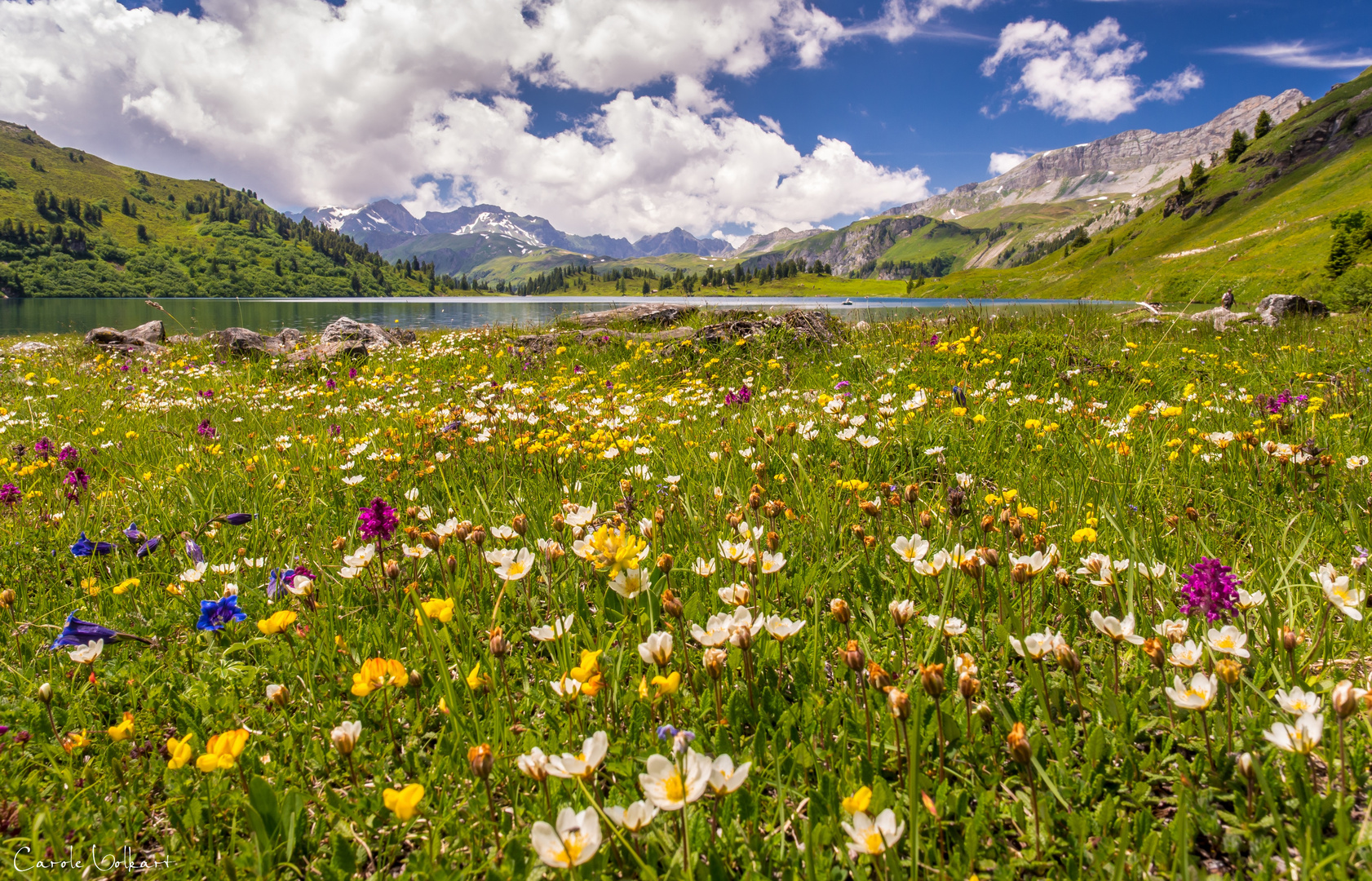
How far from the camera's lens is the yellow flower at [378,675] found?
1.60 m

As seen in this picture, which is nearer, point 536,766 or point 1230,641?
point 536,766

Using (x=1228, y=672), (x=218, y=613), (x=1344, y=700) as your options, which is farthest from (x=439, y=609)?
(x=1344, y=700)

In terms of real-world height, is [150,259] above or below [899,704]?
above

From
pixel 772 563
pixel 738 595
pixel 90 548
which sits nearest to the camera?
pixel 738 595

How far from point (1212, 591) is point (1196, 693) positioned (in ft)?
1.91

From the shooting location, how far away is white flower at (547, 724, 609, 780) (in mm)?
1261

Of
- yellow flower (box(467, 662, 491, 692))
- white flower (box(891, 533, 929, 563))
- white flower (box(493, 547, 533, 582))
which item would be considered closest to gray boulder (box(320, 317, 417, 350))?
white flower (box(493, 547, 533, 582))

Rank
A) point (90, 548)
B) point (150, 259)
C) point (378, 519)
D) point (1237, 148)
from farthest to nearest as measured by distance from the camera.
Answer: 1. point (150, 259)
2. point (1237, 148)
3. point (90, 548)
4. point (378, 519)

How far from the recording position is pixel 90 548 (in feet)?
9.28

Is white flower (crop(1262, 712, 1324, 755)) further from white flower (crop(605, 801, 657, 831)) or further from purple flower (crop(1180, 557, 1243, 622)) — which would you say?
white flower (crop(605, 801, 657, 831))

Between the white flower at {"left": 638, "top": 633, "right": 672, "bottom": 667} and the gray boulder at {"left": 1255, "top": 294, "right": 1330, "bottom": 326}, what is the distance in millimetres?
17026

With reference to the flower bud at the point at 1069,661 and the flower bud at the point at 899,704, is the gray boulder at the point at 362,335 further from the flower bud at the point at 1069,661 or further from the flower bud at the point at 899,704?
the flower bud at the point at 1069,661

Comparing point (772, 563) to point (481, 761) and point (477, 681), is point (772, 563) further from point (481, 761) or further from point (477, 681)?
point (481, 761)

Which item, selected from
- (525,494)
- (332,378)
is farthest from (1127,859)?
(332,378)
